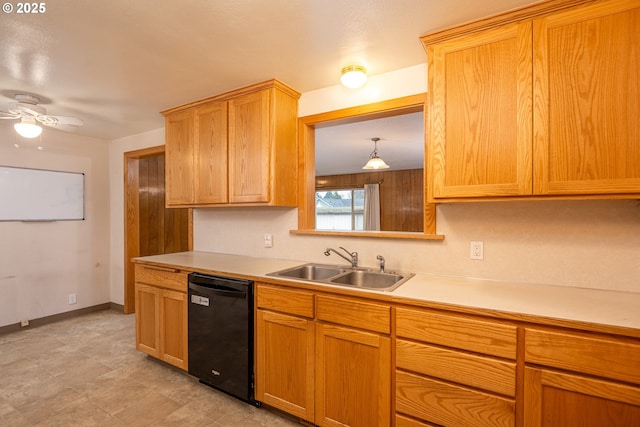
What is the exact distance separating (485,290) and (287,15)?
5.94ft

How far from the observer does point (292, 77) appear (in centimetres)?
229

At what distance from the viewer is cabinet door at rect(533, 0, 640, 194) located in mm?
1335

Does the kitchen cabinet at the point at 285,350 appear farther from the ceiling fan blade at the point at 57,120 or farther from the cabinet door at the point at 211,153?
the ceiling fan blade at the point at 57,120

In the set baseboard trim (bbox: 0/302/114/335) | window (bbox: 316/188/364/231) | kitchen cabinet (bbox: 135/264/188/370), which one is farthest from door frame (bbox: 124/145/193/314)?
window (bbox: 316/188/364/231)

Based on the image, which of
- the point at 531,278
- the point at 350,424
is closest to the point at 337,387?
the point at 350,424

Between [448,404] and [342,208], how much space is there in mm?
6912

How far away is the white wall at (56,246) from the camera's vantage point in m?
3.31

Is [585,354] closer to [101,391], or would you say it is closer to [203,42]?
[203,42]

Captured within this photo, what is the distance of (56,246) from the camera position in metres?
3.65

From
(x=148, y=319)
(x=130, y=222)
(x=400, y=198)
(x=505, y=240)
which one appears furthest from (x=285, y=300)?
(x=400, y=198)

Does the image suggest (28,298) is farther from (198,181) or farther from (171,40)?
(171,40)

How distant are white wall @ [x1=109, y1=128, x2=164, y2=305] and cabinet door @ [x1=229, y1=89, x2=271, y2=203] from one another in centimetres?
225

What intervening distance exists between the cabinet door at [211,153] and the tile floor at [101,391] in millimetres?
1507

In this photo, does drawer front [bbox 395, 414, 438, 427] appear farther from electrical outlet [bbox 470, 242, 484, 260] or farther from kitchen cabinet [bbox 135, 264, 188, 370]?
kitchen cabinet [bbox 135, 264, 188, 370]
